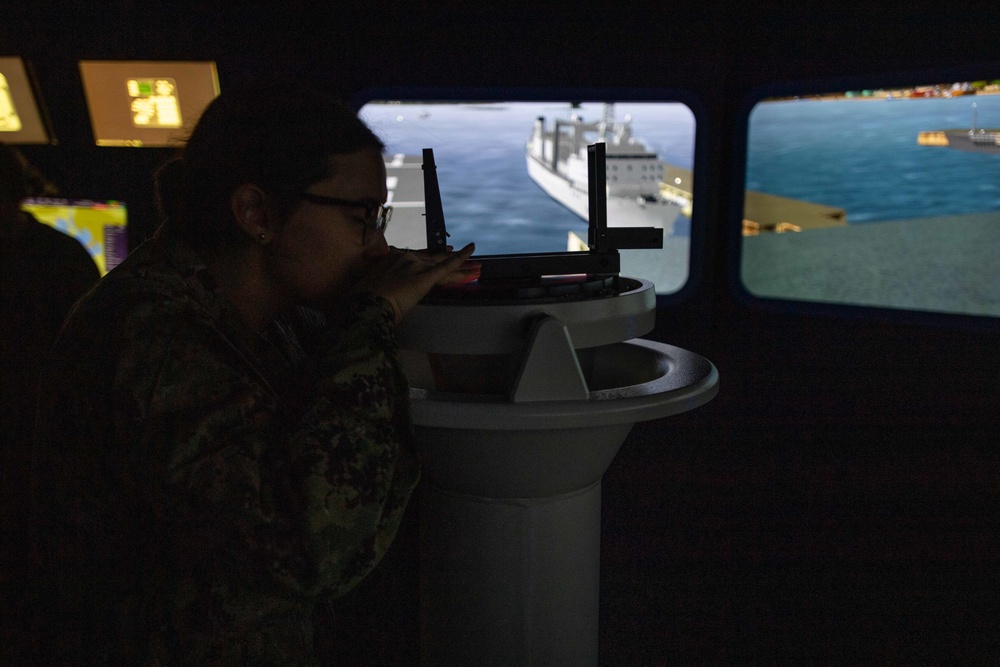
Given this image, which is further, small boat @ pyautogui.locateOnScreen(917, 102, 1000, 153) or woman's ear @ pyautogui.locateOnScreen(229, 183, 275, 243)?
small boat @ pyautogui.locateOnScreen(917, 102, 1000, 153)

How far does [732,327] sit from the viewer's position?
3.52 m

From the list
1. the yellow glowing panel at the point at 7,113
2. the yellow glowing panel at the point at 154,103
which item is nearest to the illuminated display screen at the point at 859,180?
the yellow glowing panel at the point at 154,103

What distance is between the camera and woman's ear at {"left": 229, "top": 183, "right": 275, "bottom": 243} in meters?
1.04

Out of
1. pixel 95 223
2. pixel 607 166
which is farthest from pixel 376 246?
pixel 95 223

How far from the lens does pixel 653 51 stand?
325 centimetres

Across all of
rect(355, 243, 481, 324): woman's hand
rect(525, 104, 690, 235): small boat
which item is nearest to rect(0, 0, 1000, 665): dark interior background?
rect(525, 104, 690, 235): small boat

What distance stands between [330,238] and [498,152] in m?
2.41

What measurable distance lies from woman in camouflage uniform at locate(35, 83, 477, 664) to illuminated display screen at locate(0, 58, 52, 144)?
9.14 ft

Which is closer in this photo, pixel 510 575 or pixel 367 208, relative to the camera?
pixel 367 208

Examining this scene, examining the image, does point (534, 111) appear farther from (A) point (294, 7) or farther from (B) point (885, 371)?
(B) point (885, 371)

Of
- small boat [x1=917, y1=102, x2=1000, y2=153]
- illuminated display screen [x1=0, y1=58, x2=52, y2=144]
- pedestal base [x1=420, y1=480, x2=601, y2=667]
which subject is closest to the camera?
pedestal base [x1=420, y1=480, x2=601, y2=667]

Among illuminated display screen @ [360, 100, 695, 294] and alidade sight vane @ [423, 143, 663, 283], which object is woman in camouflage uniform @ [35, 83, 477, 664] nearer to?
alidade sight vane @ [423, 143, 663, 283]

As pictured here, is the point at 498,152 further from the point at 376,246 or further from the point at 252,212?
the point at 252,212

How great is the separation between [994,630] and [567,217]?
224 cm
